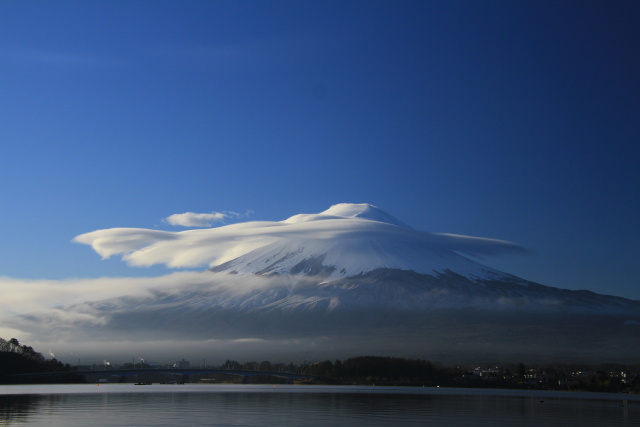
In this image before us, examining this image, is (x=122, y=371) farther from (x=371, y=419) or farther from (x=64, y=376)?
(x=371, y=419)

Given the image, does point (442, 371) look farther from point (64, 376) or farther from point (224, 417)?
point (224, 417)

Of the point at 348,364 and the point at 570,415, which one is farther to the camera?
the point at 348,364

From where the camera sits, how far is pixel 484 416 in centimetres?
5397

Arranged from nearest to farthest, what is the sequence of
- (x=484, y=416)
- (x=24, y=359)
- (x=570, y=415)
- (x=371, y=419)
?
(x=371, y=419)
(x=484, y=416)
(x=570, y=415)
(x=24, y=359)

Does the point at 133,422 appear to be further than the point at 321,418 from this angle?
No

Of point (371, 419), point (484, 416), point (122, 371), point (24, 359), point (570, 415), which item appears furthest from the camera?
point (24, 359)

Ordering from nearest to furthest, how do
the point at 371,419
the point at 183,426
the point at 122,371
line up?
the point at 183,426 → the point at 371,419 → the point at 122,371

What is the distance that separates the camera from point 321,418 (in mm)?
48625

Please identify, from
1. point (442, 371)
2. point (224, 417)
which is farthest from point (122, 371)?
point (224, 417)

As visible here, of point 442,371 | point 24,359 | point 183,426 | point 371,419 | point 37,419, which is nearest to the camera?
point 183,426

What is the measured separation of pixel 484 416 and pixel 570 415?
9124mm

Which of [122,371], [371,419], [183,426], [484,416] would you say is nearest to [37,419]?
[183,426]

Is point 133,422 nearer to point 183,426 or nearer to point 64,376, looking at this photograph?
point 183,426

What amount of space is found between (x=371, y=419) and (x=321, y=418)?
133 inches
